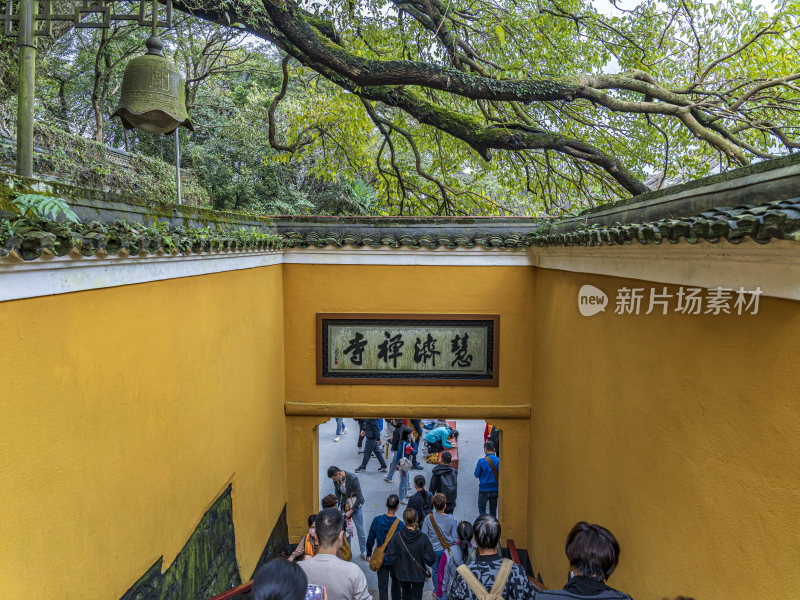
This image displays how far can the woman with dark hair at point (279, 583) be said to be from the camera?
185 centimetres

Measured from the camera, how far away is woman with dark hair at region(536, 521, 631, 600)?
6.17 ft

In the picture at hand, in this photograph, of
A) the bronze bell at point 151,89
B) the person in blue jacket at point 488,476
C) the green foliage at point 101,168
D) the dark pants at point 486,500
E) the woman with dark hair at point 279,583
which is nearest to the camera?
the woman with dark hair at point 279,583

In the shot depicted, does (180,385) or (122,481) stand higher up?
(180,385)

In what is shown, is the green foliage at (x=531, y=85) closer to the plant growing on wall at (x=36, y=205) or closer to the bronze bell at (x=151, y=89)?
the bronze bell at (x=151, y=89)

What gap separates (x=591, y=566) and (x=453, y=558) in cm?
249

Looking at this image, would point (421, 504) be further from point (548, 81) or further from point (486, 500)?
point (548, 81)

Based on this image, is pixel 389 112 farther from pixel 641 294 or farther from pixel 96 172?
pixel 641 294

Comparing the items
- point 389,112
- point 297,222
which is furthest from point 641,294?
point 389,112

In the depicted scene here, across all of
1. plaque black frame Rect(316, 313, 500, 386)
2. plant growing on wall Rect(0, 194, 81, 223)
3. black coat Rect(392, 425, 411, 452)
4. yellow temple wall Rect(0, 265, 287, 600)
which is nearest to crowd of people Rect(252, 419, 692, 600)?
black coat Rect(392, 425, 411, 452)

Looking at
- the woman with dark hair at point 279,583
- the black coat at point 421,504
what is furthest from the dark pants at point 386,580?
the woman with dark hair at point 279,583

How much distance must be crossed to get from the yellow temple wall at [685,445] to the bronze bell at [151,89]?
2.98 metres

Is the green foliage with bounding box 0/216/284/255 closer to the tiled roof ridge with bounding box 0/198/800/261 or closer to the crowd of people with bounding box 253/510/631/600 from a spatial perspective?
the tiled roof ridge with bounding box 0/198/800/261

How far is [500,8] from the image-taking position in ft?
19.9

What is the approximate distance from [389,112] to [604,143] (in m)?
4.76
